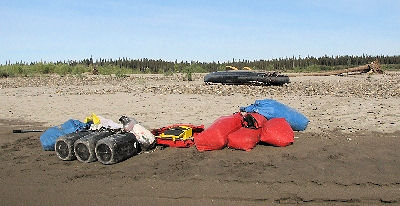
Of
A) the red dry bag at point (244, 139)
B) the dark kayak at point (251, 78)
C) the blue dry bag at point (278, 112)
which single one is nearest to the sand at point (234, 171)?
the red dry bag at point (244, 139)

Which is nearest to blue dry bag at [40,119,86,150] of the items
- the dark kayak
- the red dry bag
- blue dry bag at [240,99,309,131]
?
the red dry bag

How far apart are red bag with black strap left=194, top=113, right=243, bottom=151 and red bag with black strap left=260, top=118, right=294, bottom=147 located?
0.53 meters

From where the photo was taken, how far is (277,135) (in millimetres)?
6688

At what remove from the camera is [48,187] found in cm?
544

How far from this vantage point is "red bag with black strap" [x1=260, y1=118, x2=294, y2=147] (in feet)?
21.9

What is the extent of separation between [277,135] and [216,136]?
1.01m

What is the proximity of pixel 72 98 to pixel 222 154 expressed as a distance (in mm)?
8629

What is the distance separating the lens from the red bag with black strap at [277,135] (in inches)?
263

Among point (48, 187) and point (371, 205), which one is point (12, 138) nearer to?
point (48, 187)

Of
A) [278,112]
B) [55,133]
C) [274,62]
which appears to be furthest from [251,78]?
[274,62]

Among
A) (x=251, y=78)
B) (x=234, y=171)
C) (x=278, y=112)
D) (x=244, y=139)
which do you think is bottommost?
(x=234, y=171)

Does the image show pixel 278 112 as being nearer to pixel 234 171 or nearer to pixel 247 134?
pixel 247 134

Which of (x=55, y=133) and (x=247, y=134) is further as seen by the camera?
(x=55, y=133)

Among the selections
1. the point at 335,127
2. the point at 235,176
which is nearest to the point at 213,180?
the point at 235,176
